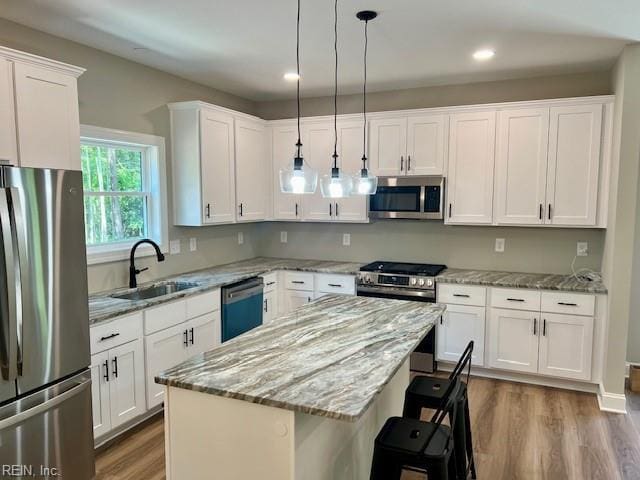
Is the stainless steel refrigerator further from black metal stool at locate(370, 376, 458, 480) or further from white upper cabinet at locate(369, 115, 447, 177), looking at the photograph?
white upper cabinet at locate(369, 115, 447, 177)

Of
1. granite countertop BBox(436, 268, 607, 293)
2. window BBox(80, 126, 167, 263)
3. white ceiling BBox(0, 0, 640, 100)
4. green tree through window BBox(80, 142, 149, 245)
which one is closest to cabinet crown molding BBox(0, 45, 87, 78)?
white ceiling BBox(0, 0, 640, 100)

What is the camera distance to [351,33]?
3.07 metres

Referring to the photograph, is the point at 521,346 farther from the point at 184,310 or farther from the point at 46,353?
the point at 46,353

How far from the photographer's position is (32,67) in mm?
2520

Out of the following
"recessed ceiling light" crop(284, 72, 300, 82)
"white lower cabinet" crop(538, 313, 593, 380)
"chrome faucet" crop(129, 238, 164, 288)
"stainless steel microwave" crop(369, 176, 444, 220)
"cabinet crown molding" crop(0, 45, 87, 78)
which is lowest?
"white lower cabinet" crop(538, 313, 593, 380)

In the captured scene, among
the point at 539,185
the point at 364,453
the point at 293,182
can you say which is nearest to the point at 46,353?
the point at 293,182

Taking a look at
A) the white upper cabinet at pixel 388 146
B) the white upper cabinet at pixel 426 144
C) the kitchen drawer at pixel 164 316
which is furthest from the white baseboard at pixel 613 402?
the kitchen drawer at pixel 164 316

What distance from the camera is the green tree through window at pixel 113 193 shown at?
3.46m

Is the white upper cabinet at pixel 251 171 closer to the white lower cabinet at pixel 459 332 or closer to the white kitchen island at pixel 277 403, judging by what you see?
the white lower cabinet at pixel 459 332

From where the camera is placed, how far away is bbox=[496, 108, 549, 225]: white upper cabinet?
3.91m

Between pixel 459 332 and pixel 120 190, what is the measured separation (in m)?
3.16

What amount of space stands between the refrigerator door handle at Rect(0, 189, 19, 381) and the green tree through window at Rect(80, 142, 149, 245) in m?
1.36

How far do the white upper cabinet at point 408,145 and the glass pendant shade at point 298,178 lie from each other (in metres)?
2.13

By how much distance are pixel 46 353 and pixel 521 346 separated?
3.50 meters
